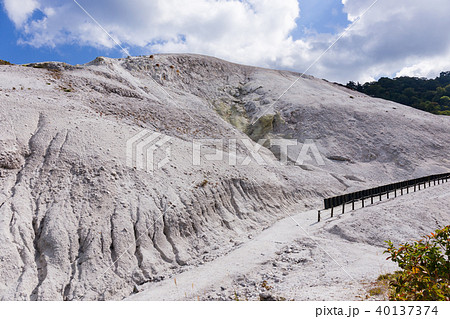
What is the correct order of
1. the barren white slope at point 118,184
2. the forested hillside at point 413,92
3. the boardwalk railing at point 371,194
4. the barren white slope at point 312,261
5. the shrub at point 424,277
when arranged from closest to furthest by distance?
the shrub at point 424,277, the barren white slope at point 312,261, the barren white slope at point 118,184, the boardwalk railing at point 371,194, the forested hillside at point 413,92

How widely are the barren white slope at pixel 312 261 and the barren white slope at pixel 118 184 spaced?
1.36 meters

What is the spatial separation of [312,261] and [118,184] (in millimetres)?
8954

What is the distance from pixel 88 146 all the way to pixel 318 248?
11.7 meters

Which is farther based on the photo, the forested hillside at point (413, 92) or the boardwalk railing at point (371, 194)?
the forested hillside at point (413, 92)

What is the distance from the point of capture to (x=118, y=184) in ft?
44.3

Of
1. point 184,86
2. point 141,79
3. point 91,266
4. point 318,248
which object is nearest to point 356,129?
point 184,86

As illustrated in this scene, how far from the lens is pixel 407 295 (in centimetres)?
518

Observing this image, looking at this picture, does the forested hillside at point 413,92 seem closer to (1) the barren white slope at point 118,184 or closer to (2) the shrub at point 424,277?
(1) the barren white slope at point 118,184

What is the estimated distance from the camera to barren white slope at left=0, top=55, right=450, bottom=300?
10.2m

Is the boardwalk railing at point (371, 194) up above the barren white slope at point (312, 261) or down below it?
above

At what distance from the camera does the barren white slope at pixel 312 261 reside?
8.28 meters

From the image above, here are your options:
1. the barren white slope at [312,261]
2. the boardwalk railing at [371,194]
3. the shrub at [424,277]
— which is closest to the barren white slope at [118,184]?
the barren white slope at [312,261]

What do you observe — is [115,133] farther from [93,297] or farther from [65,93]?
[93,297]

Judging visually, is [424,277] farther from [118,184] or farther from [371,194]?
[371,194]
